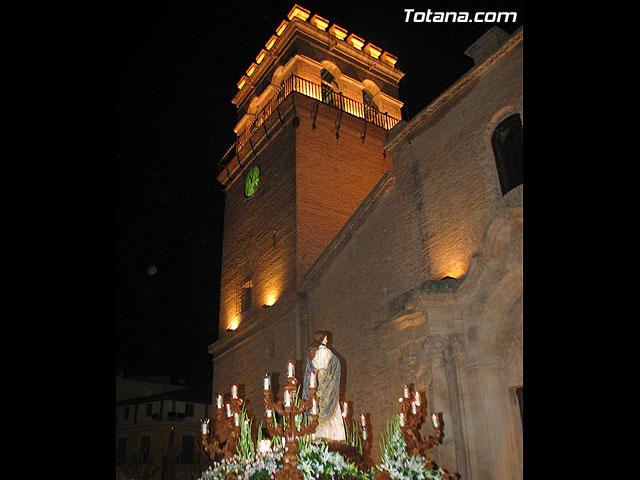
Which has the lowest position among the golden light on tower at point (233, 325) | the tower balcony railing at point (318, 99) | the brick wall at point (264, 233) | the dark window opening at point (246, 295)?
the golden light on tower at point (233, 325)

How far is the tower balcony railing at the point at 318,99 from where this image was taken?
22391 mm

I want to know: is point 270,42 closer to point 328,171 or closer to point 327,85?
point 327,85

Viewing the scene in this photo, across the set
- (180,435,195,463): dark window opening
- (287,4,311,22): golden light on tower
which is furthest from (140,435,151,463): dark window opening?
(287,4,311,22): golden light on tower

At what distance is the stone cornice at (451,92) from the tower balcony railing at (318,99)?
7396 millimetres

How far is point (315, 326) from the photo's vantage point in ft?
56.0

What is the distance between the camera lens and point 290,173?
20047 millimetres

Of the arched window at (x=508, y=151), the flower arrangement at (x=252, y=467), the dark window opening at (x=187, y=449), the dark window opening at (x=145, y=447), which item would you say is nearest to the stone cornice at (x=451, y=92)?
the arched window at (x=508, y=151)

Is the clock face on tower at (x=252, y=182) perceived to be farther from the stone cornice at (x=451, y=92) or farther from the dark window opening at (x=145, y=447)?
the dark window opening at (x=145, y=447)

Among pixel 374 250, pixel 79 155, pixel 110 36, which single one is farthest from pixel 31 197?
pixel 374 250

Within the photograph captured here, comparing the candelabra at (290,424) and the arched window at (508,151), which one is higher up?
the arched window at (508,151)

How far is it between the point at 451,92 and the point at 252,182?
38.0 feet

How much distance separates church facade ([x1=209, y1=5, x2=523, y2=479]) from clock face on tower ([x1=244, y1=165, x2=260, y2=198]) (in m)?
0.15
